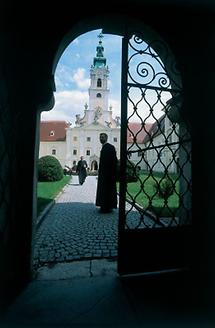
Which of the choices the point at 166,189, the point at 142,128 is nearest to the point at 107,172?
the point at 166,189

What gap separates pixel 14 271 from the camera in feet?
7.70

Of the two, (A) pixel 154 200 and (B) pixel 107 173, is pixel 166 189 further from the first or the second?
(A) pixel 154 200

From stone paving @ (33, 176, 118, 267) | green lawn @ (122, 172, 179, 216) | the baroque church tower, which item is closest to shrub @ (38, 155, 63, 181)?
green lawn @ (122, 172, 179, 216)

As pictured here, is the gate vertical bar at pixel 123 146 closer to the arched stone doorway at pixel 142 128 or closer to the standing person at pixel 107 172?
the arched stone doorway at pixel 142 128

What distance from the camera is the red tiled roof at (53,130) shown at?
53719mm

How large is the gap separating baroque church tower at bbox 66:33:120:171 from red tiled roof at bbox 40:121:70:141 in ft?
15.9

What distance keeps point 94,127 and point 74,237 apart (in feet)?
150

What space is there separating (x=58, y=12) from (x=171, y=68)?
1419mm

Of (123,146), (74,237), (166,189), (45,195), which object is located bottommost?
(74,237)

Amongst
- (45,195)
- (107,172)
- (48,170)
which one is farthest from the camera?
(48,170)

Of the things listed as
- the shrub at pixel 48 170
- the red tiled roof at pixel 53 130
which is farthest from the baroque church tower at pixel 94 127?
the shrub at pixel 48 170

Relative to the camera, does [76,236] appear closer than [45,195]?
Yes

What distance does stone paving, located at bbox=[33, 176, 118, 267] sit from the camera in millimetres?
3375

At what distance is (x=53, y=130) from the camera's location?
55.4m
